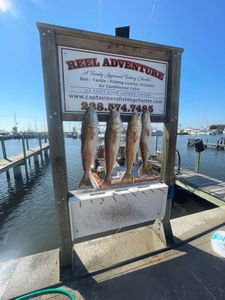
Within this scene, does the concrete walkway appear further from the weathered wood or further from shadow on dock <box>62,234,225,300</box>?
the weathered wood

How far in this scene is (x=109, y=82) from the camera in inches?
74.0

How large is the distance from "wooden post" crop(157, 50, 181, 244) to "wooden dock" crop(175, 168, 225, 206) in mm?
3560

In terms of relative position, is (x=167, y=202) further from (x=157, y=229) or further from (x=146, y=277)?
(x=146, y=277)

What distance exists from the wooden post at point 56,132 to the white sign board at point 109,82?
0.08 m

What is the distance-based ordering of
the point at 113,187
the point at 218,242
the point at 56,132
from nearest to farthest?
the point at 56,132
the point at 113,187
the point at 218,242

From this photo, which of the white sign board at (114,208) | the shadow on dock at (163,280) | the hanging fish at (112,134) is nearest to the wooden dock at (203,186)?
the shadow on dock at (163,280)

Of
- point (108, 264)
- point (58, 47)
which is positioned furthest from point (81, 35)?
point (108, 264)

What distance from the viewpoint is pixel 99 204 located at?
2016 mm

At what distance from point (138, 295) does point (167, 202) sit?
1238mm

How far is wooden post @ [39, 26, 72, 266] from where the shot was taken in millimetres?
1629

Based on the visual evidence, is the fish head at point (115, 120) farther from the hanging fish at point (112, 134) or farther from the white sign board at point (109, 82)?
the white sign board at point (109, 82)

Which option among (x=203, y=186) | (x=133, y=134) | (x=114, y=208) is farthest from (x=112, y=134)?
(x=203, y=186)

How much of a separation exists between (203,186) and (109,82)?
19.5 ft

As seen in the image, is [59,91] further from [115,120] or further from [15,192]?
[15,192]
